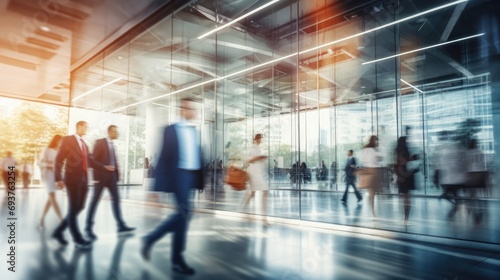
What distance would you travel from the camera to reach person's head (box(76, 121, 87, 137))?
397 centimetres

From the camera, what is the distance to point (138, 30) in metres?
9.77

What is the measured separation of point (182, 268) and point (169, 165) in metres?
0.99

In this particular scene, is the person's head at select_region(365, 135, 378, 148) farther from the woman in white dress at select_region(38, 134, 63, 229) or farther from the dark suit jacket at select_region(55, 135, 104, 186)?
the woman in white dress at select_region(38, 134, 63, 229)

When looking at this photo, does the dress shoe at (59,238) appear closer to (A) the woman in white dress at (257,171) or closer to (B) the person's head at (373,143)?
(A) the woman in white dress at (257,171)

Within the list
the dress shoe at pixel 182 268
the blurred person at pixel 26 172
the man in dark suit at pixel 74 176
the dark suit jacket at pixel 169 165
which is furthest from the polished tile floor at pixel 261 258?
the blurred person at pixel 26 172

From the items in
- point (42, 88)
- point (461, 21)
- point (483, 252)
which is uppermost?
point (461, 21)

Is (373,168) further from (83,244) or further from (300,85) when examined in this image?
(300,85)

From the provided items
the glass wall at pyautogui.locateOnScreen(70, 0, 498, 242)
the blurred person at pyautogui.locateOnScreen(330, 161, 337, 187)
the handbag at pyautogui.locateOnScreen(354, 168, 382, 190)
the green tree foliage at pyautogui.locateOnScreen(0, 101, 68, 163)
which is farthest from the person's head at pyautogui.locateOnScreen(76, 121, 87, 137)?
the blurred person at pyautogui.locateOnScreen(330, 161, 337, 187)

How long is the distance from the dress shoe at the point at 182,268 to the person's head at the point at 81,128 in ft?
7.61

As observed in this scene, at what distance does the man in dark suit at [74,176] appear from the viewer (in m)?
3.84

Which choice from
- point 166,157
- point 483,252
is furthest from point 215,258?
point 483,252

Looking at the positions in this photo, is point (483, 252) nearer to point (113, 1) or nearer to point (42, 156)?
point (42, 156)

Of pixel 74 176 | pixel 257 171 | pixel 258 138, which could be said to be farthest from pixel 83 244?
pixel 258 138

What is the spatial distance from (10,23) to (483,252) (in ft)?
33.3
